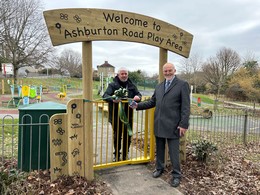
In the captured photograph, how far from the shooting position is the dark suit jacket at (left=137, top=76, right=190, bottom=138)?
3.28 metres

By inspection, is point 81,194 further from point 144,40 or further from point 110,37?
point 144,40

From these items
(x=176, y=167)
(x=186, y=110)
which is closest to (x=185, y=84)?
(x=186, y=110)

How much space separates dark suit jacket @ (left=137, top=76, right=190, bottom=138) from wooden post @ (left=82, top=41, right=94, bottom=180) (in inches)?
42.4

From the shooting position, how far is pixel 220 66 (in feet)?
118

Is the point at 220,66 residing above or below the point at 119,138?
above

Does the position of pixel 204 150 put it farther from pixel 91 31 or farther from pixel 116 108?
pixel 91 31

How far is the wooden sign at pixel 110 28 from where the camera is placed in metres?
2.95

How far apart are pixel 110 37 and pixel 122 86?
973 mm

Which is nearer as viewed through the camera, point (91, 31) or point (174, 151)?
point (91, 31)

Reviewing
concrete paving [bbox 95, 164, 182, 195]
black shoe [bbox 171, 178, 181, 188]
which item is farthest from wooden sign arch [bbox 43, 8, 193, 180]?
black shoe [bbox 171, 178, 181, 188]

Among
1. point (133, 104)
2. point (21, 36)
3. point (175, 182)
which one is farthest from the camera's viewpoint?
point (21, 36)

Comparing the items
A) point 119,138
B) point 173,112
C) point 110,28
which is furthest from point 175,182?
point 110,28

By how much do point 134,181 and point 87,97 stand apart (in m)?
1.54

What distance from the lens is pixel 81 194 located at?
2979 mm
